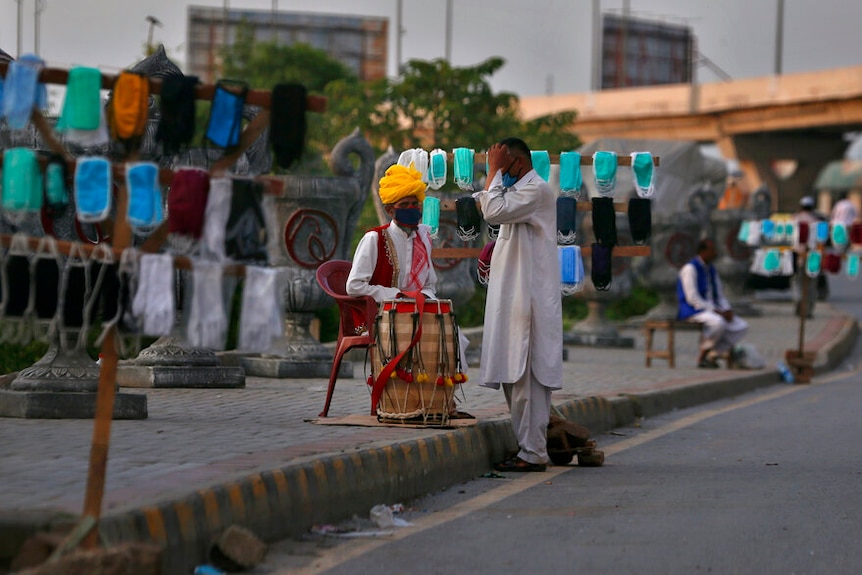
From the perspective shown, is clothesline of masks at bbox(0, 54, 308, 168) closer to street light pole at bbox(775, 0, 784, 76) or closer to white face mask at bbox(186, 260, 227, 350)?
white face mask at bbox(186, 260, 227, 350)

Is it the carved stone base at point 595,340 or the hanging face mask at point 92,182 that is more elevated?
the hanging face mask at point 92,182

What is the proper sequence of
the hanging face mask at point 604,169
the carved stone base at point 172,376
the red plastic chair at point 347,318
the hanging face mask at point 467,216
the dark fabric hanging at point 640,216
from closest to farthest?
1. the red plastic chair at point 347,318
2. the hanging face mask at point 467,216
3. the hanging face mask at point 604,169
4. the carved stone base at point 172,376
5. the dark fabric hanging at point 640,216

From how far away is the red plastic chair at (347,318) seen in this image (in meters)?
10.2

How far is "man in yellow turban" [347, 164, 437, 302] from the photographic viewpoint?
9.98m

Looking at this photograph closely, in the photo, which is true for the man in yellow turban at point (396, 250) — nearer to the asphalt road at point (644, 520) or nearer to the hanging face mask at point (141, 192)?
the asphalt road at point (644, 520)

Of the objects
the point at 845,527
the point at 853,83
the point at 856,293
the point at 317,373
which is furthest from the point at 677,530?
the point at 853,83

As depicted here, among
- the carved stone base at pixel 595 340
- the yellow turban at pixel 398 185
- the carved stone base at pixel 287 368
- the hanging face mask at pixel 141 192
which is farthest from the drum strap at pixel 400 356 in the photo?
the carved stone base at pixel 595 340

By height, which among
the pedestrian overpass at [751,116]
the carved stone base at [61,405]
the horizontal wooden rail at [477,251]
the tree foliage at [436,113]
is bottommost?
the carved stone base at [61,405]

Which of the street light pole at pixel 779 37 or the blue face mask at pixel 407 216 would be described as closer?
the blue face mask at pixel 407 216

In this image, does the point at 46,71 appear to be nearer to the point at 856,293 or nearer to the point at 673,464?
the point at 673,464

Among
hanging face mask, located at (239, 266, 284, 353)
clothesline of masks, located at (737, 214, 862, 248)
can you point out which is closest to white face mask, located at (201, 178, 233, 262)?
hanging face mask, located at (239, 266, 284, 353)

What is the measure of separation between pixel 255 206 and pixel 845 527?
3.23 meters

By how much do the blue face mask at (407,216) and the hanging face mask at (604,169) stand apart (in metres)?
2.60

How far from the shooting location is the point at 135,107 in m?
6.31
